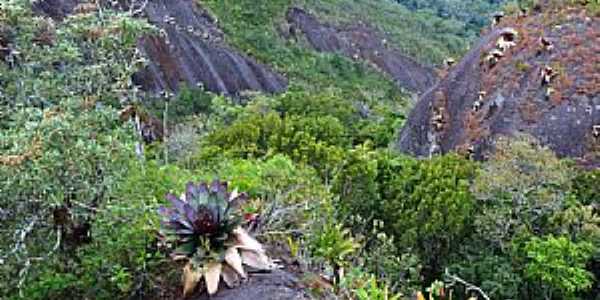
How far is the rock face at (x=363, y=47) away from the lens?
7362cm

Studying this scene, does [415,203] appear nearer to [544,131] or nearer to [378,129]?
[544,131]

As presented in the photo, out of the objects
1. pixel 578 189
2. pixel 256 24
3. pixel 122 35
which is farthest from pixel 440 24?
pixel 122 35

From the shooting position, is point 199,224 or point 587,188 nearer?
point 199,224

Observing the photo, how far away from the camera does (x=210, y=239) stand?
5812 millimetres

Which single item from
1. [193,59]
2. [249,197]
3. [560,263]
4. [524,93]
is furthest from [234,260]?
[193,59]

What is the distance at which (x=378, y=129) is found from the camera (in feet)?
108

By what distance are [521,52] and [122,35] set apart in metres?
19.9

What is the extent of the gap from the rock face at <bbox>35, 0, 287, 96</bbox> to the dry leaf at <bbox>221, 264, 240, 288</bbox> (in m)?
42.2

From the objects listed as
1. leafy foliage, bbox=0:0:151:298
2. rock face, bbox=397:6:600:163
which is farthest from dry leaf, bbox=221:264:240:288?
rock face, bbox=397:6:600:163

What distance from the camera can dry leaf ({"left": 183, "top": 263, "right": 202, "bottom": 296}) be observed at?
5613 mm

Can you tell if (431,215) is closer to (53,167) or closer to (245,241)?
(245,241)

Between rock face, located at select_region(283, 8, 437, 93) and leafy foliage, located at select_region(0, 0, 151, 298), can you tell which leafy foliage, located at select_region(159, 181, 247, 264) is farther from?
rock face, located at select_region(283, 8, 437, 93)

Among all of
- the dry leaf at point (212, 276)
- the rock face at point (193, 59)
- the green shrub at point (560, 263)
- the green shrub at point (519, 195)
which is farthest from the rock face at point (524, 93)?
the rock face at point (193, 59)

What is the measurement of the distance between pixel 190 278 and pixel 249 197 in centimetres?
181
